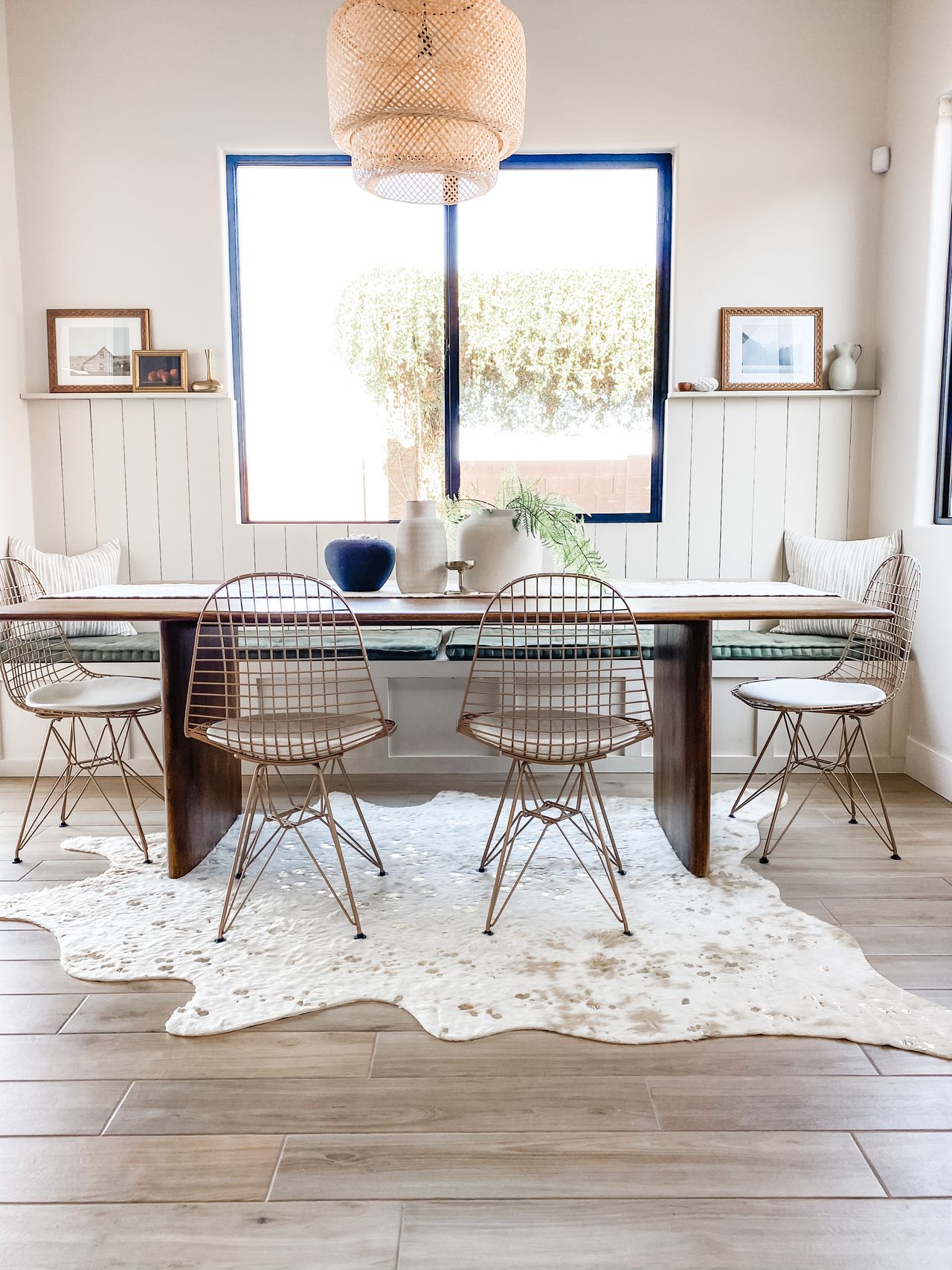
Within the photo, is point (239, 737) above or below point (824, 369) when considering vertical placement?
below

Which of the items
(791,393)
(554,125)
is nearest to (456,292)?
(554,125)

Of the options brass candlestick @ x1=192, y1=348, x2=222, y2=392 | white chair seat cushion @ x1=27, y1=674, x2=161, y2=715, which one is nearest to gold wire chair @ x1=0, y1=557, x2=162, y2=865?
white chair seat cushion @ x1=27, y1=674, x2=161, y2=715

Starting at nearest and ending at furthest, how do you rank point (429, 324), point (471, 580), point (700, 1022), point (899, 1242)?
1. point (899, 1242)
2. point (700, 1022)
3. point (471, 580)
4. point (429, 324)

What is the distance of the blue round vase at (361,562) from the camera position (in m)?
3.03

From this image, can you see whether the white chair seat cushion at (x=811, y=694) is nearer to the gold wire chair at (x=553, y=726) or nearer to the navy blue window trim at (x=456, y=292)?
the gold wire chair at (x=553, y=726)

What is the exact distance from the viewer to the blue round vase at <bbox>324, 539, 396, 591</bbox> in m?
3.03

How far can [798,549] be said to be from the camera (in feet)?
13.7

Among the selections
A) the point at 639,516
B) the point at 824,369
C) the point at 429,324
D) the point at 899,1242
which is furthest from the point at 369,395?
the point at 899,1242

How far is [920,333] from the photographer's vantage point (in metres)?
3.73

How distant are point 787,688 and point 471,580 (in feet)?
3.52

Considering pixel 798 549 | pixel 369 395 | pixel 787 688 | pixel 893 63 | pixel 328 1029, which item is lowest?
pixel 328 1029

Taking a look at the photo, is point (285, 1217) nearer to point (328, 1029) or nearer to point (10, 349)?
point (328, 1029)

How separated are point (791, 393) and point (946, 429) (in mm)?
677

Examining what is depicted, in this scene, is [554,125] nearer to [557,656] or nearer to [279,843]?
[557,656]
